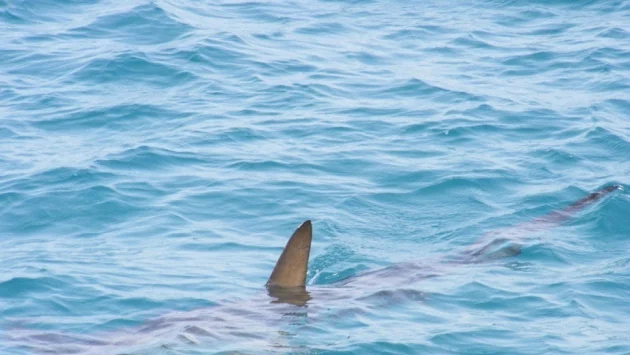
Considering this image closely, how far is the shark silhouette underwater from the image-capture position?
8336mm

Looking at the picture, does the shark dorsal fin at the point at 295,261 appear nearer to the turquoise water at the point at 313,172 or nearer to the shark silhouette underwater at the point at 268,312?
the shark silhouette underwater at the point at 268,312

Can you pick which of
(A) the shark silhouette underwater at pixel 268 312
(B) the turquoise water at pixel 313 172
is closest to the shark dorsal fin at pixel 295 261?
(A) the shark silhouette underwater at pixel 268 312

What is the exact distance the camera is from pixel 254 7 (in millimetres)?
20781

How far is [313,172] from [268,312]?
4.16 m

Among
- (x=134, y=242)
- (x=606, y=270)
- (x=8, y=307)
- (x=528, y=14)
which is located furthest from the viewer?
(x=528, y=14)

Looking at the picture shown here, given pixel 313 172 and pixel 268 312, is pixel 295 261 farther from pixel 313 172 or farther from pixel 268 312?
pixel 313 172

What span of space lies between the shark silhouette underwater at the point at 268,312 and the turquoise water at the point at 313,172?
0.03 m

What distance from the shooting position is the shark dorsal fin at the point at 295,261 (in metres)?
8.95

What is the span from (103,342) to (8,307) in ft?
4.35

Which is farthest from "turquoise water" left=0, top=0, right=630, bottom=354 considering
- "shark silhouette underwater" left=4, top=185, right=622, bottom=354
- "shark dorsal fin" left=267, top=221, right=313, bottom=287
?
"shark dorsal fin" left=267, top=221, right=313, bottom=287

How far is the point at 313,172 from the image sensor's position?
1284 cm

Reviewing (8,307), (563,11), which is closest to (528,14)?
(563,11)

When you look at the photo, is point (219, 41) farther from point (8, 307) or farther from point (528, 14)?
point (8, 307)

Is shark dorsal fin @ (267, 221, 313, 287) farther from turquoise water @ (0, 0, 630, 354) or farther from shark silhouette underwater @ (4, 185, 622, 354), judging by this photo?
turquoise water @ (0, 0, 630, 354)
